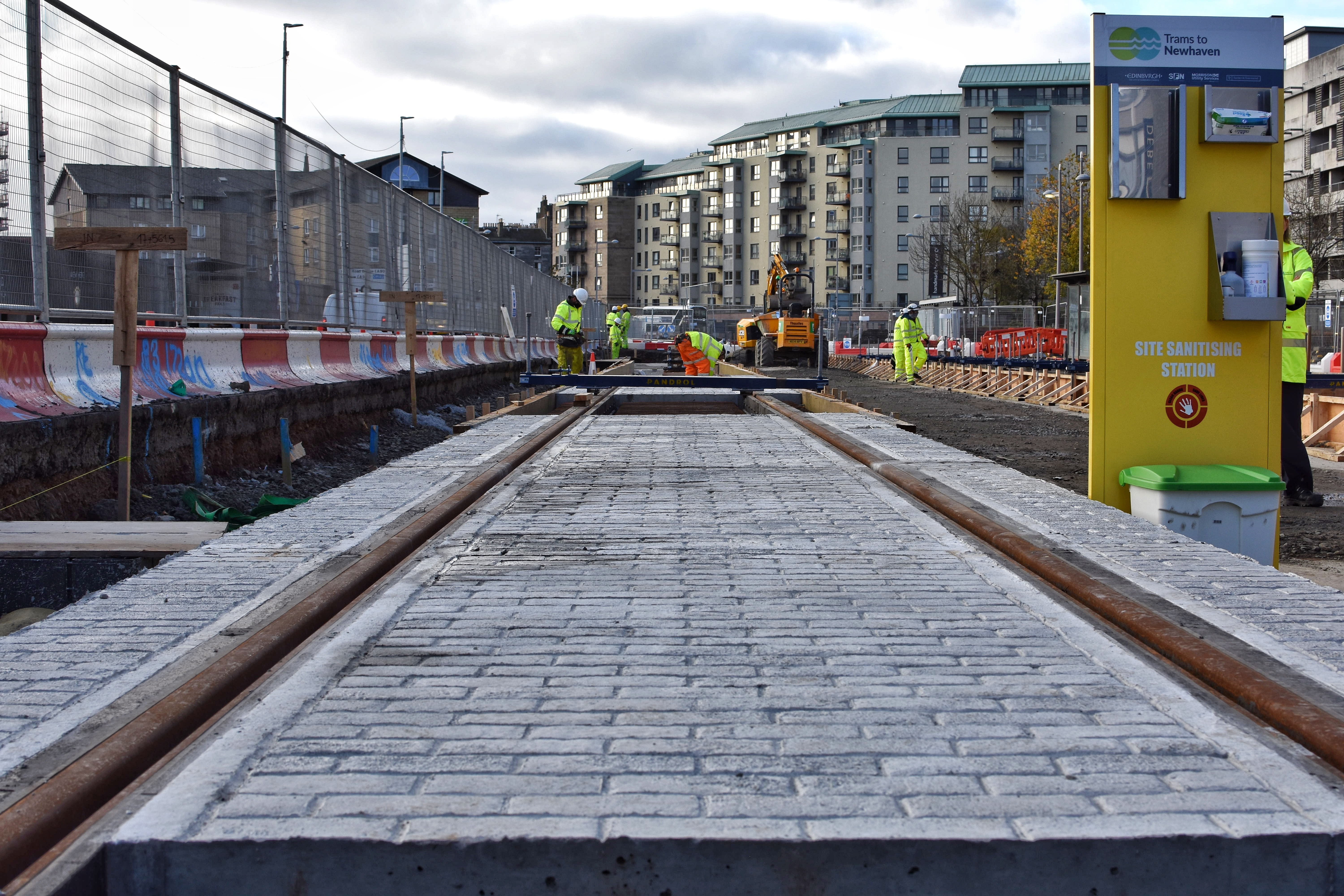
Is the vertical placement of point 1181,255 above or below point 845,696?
above

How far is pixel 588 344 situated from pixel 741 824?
39.9 metres

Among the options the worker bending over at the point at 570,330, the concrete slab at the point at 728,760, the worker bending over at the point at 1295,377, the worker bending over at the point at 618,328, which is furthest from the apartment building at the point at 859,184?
the concrete slab at the point at 728,760

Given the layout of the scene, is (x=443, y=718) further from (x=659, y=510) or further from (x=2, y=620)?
(x=659, y=510)

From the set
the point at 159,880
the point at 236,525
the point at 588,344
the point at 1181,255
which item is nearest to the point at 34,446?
the point at 236,525

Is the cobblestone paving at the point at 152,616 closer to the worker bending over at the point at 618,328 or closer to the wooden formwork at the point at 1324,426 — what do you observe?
the wooden formwork at the point at 1324,426

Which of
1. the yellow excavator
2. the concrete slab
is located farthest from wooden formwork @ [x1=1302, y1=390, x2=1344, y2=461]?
the yellow excavator

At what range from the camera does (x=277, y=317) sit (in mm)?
13016

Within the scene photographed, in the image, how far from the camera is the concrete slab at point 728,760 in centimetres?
256

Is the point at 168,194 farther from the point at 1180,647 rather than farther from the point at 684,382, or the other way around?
the point at 684,382

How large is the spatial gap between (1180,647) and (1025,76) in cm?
10943

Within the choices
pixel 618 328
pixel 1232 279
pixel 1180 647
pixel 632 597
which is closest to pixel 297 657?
pixel 632 597

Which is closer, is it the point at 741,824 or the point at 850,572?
the point at 741,824

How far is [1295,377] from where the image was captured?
375 inches

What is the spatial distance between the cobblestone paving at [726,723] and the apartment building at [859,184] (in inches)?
3324
